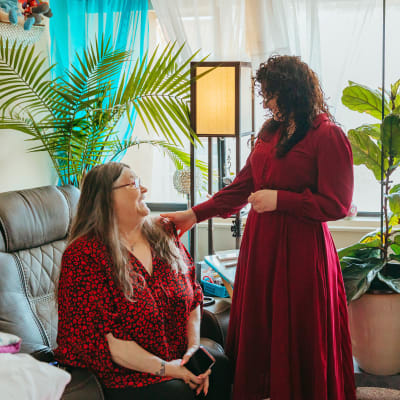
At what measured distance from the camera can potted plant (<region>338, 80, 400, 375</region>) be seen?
92.2 inches

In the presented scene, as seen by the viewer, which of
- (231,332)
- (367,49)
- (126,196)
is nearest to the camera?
(126,196)

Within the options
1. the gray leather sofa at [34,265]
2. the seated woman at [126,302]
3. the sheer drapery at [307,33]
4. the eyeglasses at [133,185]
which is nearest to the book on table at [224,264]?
the gray leather sofa at [34,265]

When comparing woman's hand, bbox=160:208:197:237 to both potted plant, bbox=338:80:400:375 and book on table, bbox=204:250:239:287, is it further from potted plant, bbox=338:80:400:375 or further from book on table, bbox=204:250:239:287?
potted plant, bbox=338:80:400:375

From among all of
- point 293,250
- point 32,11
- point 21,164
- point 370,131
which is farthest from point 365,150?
point 21,164

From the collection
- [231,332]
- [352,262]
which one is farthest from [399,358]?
[231,332]

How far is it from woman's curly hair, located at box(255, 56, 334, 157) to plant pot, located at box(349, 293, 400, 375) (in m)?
1.06

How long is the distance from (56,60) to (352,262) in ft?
7.05

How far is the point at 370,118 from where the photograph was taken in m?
3.24

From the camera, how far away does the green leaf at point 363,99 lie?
240 centimetres

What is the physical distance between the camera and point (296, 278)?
5.50 feet

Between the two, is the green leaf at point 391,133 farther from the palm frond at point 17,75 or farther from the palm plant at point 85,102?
the palm frond at point 17,75

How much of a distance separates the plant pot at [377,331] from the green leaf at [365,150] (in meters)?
0.62

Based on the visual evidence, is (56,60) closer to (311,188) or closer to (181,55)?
(181,55)

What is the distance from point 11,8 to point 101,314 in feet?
5.40
